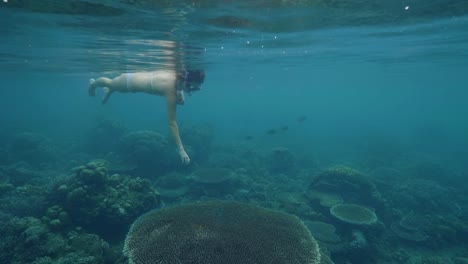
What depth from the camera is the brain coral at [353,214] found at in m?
12.7

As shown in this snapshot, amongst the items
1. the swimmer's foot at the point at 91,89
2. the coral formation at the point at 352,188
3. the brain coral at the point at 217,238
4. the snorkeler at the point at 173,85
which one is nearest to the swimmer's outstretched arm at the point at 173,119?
the snorkeler at the point at 173,85

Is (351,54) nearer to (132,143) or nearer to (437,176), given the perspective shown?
(437,176)

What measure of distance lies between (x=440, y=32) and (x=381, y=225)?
44.9 feet

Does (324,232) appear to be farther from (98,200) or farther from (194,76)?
(98,200)

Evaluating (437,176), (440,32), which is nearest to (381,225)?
(440,32)

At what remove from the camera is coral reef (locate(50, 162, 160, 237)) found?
9.49 metres

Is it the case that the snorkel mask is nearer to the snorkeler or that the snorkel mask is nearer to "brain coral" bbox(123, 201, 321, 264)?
the snorkeler

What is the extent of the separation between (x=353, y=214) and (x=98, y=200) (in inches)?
387

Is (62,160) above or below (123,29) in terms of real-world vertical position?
below

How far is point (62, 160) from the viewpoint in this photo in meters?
27.7

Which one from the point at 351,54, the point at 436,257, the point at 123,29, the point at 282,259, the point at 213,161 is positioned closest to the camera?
the point at 282,259

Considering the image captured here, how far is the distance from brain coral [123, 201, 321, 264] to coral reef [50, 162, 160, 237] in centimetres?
221

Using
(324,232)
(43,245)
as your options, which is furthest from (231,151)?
(43,245)

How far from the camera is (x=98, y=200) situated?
31.9 ft
